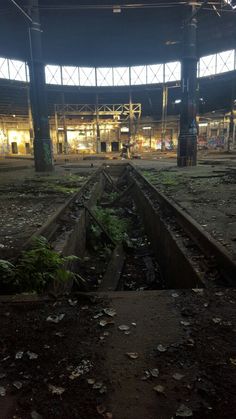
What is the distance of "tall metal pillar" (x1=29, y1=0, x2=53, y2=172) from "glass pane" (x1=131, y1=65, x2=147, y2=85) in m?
20.4

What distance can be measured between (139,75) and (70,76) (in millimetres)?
7119

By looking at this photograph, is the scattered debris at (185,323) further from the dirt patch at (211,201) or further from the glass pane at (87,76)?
the glass pane at (87,76)

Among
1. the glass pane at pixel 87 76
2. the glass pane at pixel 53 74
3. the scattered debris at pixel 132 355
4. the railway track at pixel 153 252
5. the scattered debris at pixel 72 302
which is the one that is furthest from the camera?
the glass pane at pixel 87 76

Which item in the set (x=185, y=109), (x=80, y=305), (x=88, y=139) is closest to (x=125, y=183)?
(x=185, y=109)

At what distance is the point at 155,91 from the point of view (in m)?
32.2

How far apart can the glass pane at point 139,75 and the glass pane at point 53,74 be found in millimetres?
7556

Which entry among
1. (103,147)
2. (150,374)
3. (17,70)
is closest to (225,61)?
(103,147)

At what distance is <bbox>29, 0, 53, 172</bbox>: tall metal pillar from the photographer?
40.7 feet

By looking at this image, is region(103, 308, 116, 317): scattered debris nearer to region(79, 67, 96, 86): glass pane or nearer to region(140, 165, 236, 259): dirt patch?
region(140, 165, 236, 259): dirt patch

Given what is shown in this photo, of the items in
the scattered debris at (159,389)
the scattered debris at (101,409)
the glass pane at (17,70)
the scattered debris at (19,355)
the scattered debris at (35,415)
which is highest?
the glass pane at (17,70)

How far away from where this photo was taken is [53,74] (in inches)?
1184

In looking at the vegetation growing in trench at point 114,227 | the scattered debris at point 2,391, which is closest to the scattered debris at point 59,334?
the scattered debris at point 2,391

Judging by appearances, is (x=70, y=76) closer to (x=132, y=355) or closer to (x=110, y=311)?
(x=110, y=311)

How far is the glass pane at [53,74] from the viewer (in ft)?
97.8
